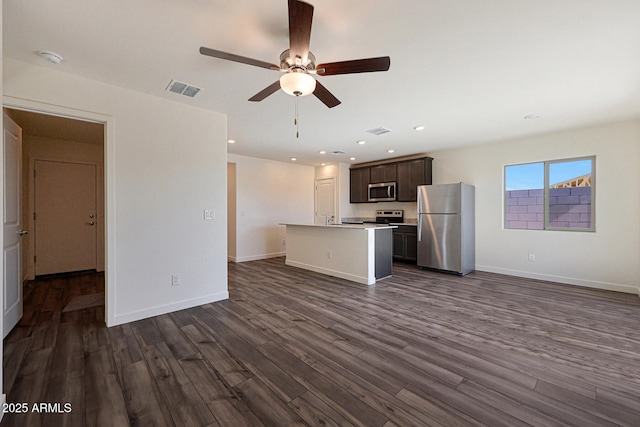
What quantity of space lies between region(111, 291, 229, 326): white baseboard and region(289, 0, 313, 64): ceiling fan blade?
2967 millimetres

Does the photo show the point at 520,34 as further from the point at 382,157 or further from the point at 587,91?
the point at 382,157

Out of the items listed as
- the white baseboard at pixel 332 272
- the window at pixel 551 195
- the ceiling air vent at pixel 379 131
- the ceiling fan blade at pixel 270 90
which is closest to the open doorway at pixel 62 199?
the ceiling fan blade at pixel 270 90

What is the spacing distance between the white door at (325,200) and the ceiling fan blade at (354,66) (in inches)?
211

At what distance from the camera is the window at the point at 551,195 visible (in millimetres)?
4293

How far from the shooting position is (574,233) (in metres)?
4.33

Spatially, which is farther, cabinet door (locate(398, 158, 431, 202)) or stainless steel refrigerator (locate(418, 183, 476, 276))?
cabinet door (locate(398, 158, 431, 202))

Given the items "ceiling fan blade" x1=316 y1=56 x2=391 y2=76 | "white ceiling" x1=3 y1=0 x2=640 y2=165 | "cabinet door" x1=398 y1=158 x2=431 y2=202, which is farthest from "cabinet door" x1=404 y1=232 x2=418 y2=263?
"ceiling fan blade" x1=316 y1=56 x2=391 y2=76

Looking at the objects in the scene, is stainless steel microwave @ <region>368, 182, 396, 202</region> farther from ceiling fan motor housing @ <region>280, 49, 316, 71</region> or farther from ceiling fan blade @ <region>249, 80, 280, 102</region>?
ceiling fan motor housing @ <region>280, 49, 316, 71</region>

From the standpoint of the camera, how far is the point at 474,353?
2.26m

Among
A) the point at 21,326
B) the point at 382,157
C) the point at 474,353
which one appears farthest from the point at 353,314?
the point at 382,157

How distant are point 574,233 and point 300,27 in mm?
5217

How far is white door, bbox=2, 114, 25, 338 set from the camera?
2.48 metres

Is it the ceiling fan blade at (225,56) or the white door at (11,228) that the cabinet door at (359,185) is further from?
the white door at (11,228)

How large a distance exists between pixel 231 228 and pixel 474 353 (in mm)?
5277
